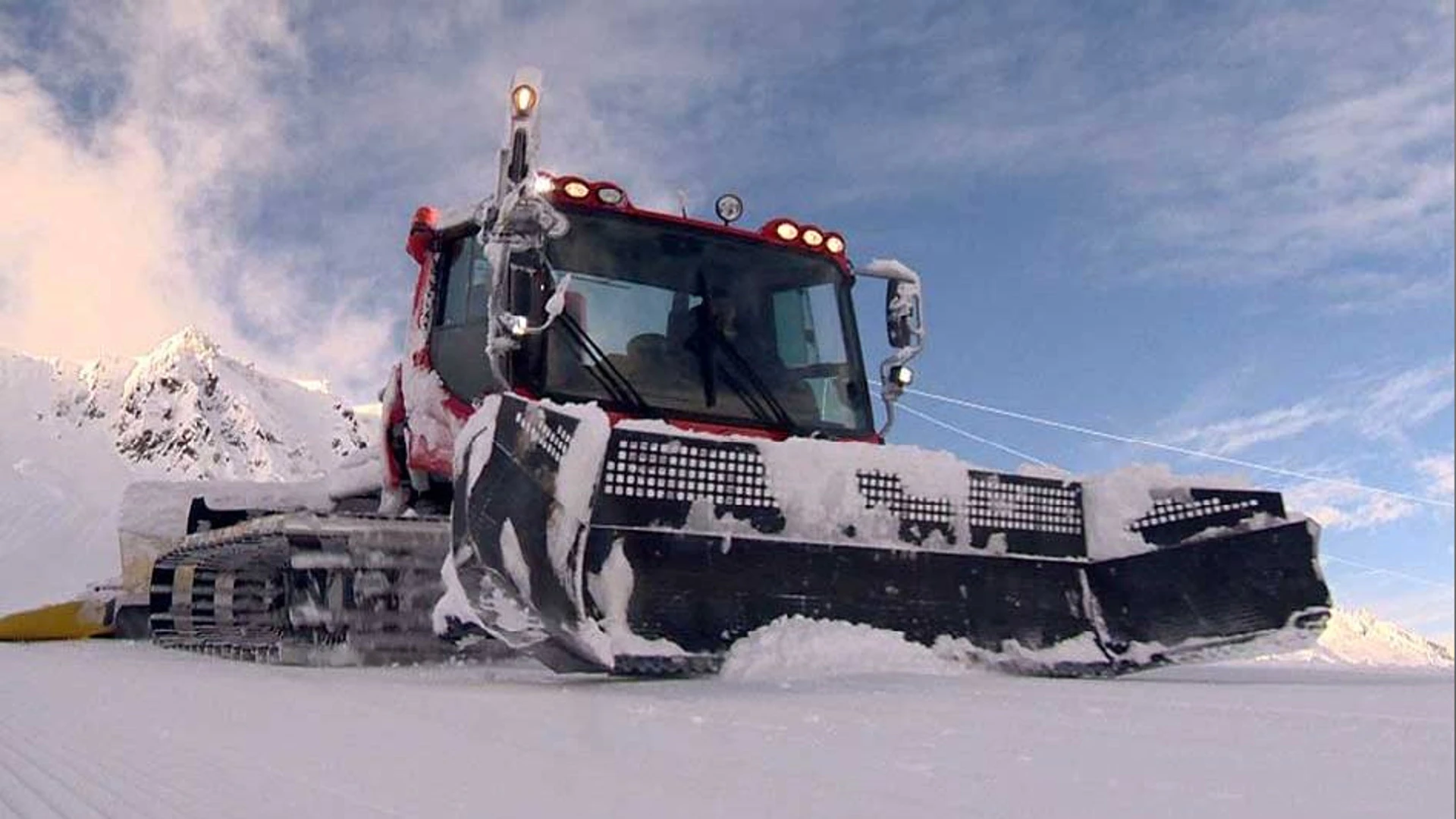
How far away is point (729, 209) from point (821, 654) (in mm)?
2553

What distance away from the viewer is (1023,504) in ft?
17.2

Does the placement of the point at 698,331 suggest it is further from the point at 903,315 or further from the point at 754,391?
the point at 903,315

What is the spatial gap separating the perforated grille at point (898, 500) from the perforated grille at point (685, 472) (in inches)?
17.4

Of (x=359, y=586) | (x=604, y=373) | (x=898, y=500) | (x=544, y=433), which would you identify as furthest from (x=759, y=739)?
(x=359, y=586)

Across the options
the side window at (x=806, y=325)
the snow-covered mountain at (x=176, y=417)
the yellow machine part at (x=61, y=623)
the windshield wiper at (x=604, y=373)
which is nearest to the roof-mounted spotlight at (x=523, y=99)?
the windshield wiper at (x=604, y=373)

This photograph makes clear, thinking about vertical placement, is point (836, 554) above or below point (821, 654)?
above

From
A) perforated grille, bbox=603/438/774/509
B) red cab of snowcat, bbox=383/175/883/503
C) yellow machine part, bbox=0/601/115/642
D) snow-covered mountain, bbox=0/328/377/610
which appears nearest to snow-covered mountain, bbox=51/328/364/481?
snow-covered mountain, bbox=0/328/377/610

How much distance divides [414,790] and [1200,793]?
58.3 inches

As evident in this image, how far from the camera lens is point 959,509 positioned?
201 inches

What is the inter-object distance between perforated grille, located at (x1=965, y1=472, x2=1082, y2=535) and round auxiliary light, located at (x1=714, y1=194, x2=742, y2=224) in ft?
6.18

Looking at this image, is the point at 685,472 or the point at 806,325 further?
the point at 806,325

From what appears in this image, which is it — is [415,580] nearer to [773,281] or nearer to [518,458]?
[518,458]

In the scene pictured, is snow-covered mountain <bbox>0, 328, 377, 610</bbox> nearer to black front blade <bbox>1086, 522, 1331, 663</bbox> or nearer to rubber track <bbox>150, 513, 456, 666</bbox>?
rubber track <bbox>150, 513, 456, 666</bbox>

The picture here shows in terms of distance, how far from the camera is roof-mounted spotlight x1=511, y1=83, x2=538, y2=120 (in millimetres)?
4773
